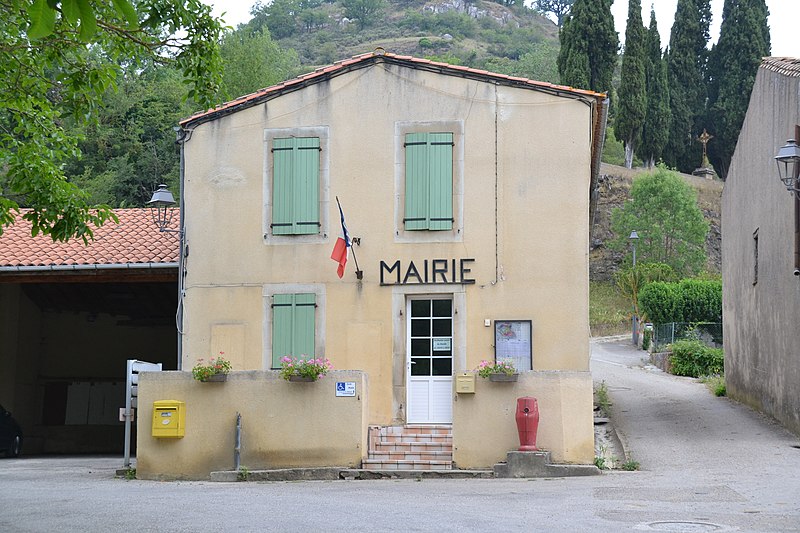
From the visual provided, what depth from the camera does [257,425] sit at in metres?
14.7

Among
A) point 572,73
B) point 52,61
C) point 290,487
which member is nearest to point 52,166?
point 52,61

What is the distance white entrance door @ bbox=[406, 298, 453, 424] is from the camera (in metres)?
16.0

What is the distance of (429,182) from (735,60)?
46329mm

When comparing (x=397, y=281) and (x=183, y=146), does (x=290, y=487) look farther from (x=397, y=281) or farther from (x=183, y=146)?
(x=183, y=146)

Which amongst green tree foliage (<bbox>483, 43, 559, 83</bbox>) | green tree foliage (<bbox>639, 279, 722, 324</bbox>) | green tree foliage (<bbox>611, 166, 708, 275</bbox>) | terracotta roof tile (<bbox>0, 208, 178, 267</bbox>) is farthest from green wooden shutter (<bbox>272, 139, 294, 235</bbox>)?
green tree foliage (<bbox>483, 43, 559, 83</bbox>)

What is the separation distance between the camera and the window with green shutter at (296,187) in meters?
16.6

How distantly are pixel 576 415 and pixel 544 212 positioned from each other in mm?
3273

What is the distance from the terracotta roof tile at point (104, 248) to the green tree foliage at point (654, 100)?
4110 cm

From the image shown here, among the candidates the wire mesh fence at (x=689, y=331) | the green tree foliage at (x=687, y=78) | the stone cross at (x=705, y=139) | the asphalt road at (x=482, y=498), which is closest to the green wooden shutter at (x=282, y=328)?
the asphalt road at (x=482, y=498)

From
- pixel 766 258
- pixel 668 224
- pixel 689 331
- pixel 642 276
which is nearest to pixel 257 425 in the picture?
pixel 766 258

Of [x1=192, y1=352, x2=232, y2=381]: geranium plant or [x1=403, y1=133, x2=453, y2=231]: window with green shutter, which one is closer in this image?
[x1=192, y1=352, x2=232, y2=381]: geranium plant

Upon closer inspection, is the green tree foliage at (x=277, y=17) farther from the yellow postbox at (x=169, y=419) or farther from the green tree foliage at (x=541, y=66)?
the yellow postbox at (x=169, y=419)

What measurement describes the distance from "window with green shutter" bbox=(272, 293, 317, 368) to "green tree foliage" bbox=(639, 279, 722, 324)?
23421mm

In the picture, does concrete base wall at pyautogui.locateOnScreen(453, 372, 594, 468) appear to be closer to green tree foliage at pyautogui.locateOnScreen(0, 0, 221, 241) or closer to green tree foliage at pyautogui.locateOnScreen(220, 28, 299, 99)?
green tree foliage at pyautogui.locateOnScreen(0, 0, 221, 241)
